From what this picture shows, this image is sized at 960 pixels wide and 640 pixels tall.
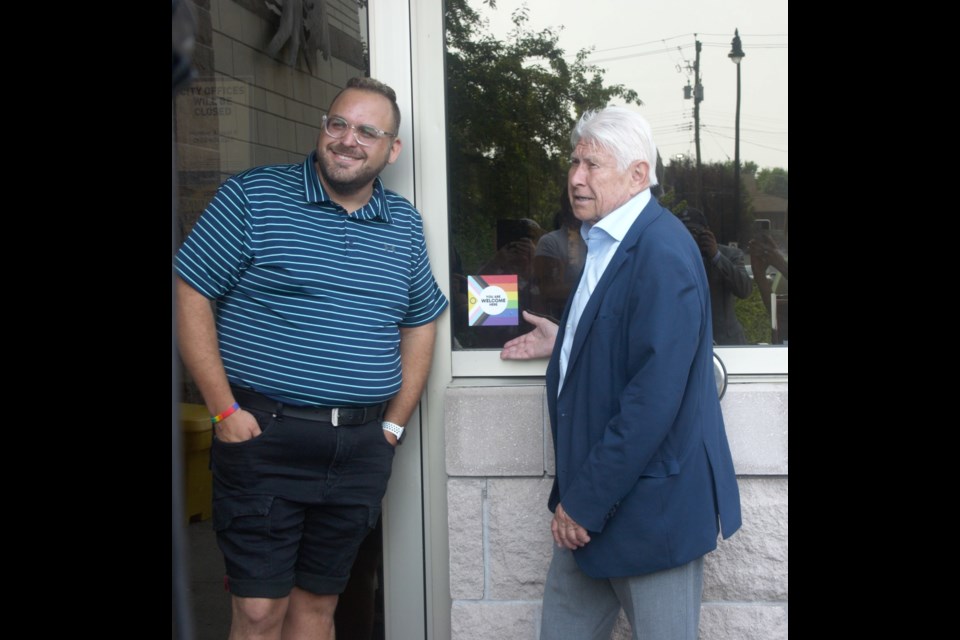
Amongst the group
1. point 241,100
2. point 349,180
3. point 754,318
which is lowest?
point 754,318

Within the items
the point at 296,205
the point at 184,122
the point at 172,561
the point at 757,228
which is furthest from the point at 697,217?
the point at 172,561

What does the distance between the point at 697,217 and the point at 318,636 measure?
1.88 metres

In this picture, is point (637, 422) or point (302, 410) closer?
point (637, 422)

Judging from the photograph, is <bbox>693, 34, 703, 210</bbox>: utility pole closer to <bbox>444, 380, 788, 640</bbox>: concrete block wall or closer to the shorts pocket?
<bbox>444, 380, 788, 640</bbox>: concrete block wall

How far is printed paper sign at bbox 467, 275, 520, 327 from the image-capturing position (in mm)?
3441

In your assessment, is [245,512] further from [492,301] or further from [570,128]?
[570,128]

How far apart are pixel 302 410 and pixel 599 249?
102 centimetres

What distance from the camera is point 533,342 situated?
3406 mm

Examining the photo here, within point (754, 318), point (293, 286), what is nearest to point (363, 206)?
point (293, 286)

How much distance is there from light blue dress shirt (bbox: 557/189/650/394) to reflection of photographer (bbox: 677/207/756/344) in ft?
2.29

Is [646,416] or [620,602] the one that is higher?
[646,416]

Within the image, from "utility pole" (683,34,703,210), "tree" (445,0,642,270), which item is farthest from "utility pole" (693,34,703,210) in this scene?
"tree" (445,0,642,270)

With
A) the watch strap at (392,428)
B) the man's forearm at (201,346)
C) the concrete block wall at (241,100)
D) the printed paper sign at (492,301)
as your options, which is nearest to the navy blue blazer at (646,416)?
the watch strap at (392,428)
